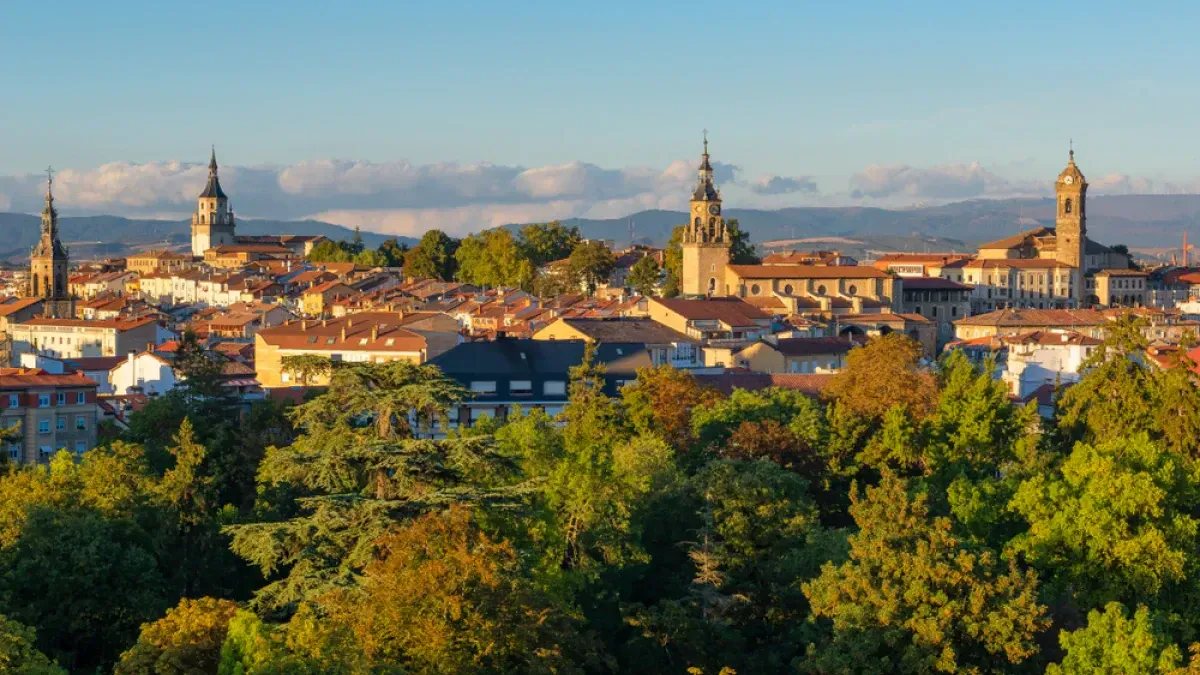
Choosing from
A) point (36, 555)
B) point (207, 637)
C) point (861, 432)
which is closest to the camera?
point (207, 637)

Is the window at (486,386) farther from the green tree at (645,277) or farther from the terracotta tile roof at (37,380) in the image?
the green tree at (645,277)

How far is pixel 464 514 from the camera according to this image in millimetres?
22734

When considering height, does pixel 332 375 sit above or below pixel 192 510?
above

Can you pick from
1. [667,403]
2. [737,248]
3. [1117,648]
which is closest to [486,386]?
[667,403]

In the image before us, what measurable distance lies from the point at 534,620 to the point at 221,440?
13.0 metres

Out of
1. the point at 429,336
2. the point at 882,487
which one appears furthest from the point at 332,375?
the point at 429,336

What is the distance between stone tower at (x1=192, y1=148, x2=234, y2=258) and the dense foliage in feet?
411

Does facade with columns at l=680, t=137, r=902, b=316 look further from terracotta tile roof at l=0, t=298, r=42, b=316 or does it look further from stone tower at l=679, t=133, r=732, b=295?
terracotta tile roof at l=0, t=298, r=42, b=316

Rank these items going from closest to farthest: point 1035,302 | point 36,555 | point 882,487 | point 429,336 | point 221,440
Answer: point 36,555, point 882,487, point 221,440, point 429,336, point 1035,302

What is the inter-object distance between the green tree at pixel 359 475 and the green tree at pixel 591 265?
246 feet

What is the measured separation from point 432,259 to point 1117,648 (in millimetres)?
88095

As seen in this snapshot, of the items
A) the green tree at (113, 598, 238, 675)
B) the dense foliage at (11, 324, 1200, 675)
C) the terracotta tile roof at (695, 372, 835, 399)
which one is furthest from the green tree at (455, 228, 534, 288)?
the green tree at (113, 598, 238, 675)

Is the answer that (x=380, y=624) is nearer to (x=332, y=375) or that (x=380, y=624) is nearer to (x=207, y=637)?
(x=207, y=637)

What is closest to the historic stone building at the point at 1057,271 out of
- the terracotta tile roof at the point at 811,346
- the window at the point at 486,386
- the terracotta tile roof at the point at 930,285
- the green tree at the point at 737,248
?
the terracotta tile roof at the point at 930,285
